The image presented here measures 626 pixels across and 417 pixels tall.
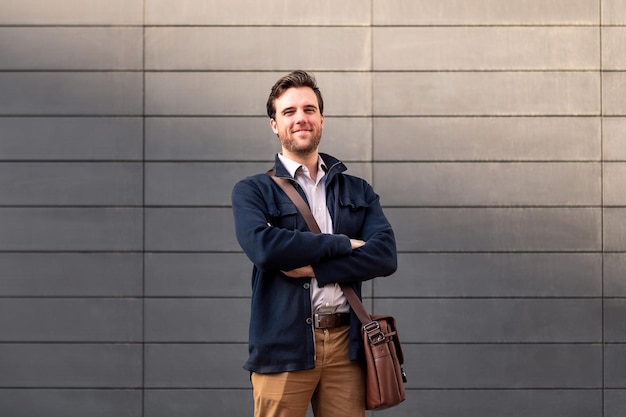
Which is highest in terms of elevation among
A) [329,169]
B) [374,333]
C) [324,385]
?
[329,169]

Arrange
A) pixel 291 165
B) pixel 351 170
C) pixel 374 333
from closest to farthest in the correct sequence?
pixel 374 333 → pixel 291 165 → pixel 351 170

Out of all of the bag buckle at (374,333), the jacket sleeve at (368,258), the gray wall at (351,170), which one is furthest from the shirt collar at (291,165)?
the gray wall at (351,170)

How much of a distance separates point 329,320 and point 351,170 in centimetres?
281

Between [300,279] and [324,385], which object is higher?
[300,279]

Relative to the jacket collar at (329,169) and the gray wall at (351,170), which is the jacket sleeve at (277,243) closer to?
the jacket collar at (329,169)

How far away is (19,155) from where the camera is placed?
5.79m

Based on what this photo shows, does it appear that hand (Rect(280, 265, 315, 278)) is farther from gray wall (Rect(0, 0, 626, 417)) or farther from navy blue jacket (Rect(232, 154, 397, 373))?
gray wall (Rect(0, 0, 626, 417))

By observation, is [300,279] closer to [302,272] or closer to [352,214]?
[302,272]

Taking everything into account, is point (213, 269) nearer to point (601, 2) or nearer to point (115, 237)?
point (115, 237)

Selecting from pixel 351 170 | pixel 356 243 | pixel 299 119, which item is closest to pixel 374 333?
pixel 356 243

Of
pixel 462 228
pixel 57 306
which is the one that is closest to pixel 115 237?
pixel 57 306

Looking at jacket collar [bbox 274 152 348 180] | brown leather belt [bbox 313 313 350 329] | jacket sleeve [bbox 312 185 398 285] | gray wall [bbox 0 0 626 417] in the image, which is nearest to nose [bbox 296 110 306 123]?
jacket collar [bbox 274 152 348 180]

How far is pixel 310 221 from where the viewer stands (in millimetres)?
3145

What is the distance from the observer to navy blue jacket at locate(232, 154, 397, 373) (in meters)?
3.00
